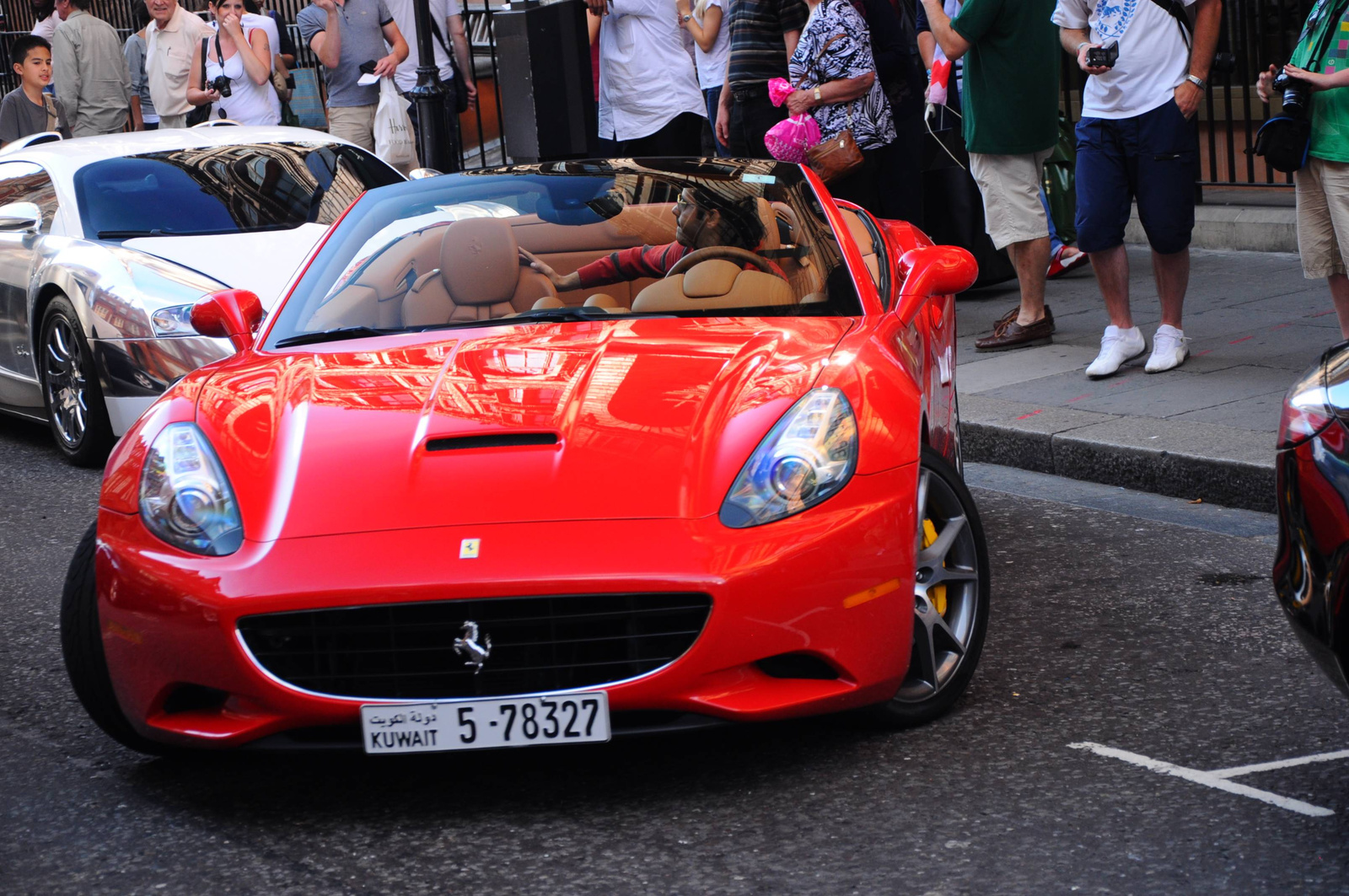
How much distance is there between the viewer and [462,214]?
4777mm

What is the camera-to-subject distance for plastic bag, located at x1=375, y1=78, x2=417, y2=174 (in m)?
11.5

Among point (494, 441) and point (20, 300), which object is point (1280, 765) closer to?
point (494, 441)

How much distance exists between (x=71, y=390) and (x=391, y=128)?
15.3 ft

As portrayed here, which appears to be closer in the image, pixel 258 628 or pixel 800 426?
pixel 258 628

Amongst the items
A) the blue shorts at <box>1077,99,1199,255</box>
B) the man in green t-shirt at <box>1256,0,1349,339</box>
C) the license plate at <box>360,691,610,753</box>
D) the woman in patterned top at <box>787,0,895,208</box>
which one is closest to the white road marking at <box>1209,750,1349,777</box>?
the license plate at <box>360,691,610,753</box>

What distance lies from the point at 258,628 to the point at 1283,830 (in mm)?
1917

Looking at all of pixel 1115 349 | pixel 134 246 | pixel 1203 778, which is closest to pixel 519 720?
pixel 1203 778

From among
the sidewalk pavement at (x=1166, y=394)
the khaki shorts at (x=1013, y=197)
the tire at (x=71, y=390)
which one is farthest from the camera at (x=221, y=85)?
the khaki shorts at (x=1013, y=197)

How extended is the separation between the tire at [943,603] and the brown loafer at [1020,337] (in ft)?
14.4

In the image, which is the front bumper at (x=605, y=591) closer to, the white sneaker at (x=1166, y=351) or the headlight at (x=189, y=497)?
the headlight at (x=189, y=497)

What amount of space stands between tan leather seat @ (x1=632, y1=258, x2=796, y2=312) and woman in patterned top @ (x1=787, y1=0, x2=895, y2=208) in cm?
423

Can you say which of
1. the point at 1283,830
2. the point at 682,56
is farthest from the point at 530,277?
the point at 682,56

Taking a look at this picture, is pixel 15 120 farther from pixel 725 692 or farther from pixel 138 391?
pixel 725 692

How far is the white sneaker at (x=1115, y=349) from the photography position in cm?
716
